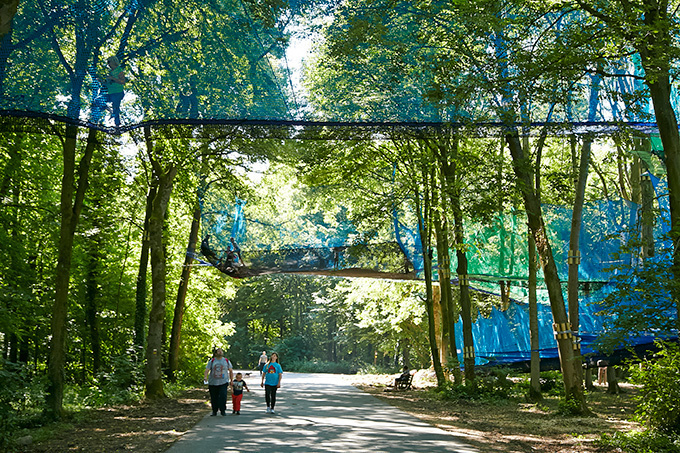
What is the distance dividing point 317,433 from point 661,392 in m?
5.55

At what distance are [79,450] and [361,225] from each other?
1207 cm

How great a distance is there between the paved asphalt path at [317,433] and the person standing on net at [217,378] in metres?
0.37

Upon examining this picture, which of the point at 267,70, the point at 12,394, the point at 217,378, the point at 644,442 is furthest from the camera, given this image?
the point at 217,378

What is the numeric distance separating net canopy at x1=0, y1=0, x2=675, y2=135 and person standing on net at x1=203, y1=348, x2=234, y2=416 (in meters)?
6.05

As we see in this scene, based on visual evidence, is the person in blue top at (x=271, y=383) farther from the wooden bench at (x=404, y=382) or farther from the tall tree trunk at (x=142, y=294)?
the wooden bench at (x=404, y=382)

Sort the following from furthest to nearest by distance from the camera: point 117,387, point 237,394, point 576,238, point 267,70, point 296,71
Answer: point 117,387, point 576,238, point 237,394, point 296,71, point 267,70

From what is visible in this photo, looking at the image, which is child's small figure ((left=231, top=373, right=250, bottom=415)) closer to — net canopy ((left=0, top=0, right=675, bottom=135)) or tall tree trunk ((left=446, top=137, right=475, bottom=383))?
net canopy ((left=0, top=0, right=675, bottom=135))

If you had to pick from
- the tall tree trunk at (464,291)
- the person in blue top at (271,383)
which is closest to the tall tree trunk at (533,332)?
the tall tree trunk at (464,291)

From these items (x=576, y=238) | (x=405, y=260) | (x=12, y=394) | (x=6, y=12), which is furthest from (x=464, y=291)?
(x=6, y=12)

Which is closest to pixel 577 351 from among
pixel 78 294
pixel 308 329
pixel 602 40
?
pixel 602 40

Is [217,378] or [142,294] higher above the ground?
[142,294]

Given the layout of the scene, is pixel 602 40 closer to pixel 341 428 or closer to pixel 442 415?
pixel 341 428

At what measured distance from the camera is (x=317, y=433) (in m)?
11.0

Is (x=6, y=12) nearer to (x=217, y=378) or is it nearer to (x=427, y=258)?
(x=217, y=378)
